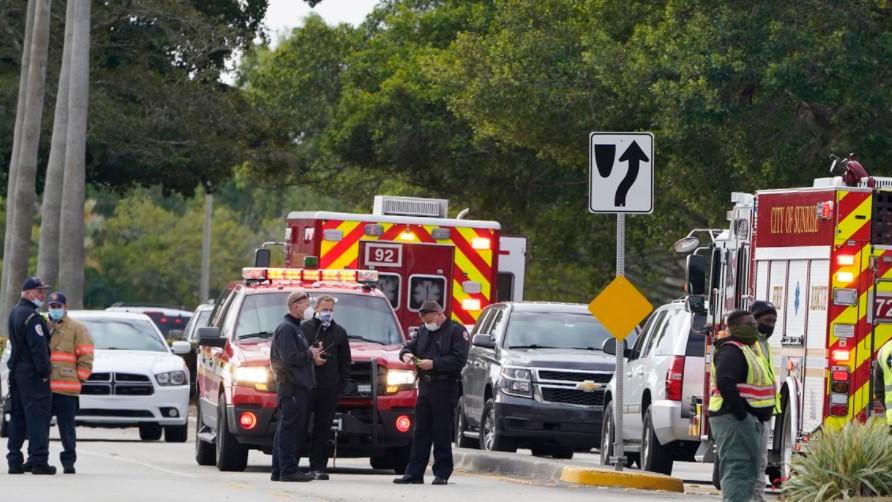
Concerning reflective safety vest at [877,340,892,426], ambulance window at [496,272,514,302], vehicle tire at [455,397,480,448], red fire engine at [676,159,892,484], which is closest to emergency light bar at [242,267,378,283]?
red fire engine at [676,159,892,484]

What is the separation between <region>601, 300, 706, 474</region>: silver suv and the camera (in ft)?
67.2

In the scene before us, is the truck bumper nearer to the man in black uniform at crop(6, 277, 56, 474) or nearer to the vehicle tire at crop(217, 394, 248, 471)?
the vehicle tire at crop(217, 394, 248, 471)

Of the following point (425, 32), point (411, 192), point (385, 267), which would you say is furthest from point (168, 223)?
point (385, 267)

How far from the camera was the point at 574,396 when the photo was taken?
2372cm

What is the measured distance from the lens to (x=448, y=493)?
58.2 ft

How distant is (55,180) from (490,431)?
53.9 ft

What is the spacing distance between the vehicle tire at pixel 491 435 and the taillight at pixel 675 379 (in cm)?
361

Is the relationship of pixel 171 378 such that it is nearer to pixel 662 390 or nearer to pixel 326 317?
pixel 662 390

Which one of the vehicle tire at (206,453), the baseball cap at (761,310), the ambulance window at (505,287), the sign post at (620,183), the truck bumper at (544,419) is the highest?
the sign post at (620,183)

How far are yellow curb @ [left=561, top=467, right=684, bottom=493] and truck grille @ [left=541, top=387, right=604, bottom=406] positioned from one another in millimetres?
4901

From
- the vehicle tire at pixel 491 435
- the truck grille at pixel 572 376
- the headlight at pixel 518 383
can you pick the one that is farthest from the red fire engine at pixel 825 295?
the vehicle tire at pixel 491 435

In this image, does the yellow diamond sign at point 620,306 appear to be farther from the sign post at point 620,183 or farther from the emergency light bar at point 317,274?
the emergency light bar at point 317,274

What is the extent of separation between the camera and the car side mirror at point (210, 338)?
2011 cm

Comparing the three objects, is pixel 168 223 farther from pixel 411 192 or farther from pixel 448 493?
pixel 448 493
